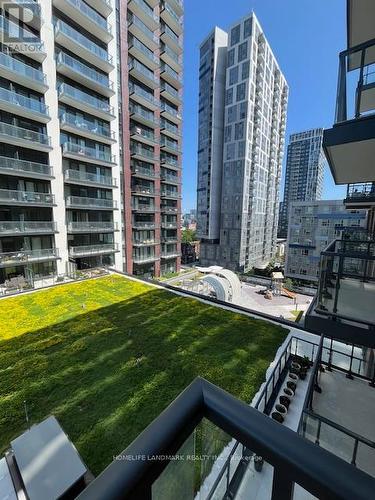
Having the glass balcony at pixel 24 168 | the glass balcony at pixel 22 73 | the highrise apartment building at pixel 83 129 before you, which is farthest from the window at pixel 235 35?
the glass balcony at pixel 24 168

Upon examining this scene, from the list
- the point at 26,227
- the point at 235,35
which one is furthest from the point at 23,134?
the point at 235,35

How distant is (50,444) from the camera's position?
4.33 meters

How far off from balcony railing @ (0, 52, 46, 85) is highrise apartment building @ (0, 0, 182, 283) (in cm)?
7

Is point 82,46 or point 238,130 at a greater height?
point 238,130

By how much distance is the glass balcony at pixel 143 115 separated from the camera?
25.0 m

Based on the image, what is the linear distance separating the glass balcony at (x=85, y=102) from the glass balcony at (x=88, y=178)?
5.39 m

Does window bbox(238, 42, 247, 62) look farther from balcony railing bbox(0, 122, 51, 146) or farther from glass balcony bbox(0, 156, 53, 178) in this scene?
glass balcony bbox(0, 156, 53, 178)

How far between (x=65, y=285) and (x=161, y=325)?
29.3 ft

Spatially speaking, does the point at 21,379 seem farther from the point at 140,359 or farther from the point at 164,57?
the point at 164,57

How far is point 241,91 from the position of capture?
132 ft

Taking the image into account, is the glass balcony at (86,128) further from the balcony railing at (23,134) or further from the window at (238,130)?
the window at (238,130)

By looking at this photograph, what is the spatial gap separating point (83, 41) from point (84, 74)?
236cm

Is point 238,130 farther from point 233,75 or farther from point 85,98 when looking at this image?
point 85,98

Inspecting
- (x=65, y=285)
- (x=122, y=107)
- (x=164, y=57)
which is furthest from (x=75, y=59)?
(x=65, y=285)
